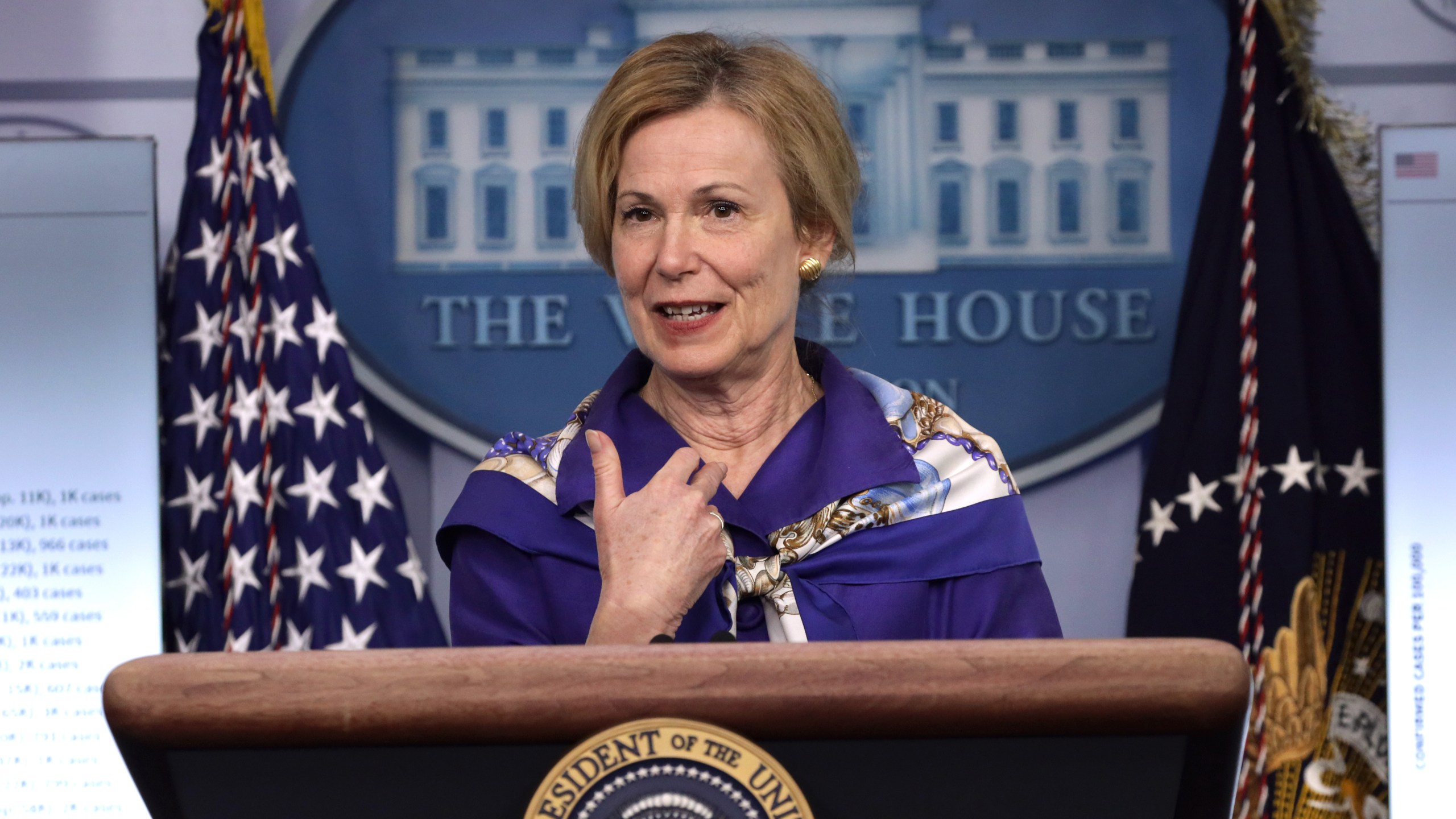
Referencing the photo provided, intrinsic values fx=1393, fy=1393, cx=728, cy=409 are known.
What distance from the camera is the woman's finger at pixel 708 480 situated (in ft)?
3.96

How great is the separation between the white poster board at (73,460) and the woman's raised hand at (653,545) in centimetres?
158

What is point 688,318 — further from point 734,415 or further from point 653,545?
point 653,545

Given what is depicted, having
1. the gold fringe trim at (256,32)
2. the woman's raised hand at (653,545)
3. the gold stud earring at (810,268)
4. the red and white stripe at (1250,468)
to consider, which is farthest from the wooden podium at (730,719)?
the gold fringe trim at (256,32)

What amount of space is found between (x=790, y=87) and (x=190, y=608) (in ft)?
5.39

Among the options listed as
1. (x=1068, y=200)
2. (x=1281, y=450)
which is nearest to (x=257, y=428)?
(x=1068, y=200)

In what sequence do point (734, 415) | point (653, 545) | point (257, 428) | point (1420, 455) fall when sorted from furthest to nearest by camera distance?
point (257, 428), point (1420, 455), point (734, 415), point (653, 545)

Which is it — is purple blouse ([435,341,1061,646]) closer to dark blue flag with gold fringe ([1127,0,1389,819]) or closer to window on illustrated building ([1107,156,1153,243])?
dark blue flag with gold fringe ([1127,0,1389,819])

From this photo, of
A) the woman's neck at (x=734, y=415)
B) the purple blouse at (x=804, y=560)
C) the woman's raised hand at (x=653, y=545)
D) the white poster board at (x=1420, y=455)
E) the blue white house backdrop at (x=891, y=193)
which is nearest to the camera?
the woman's raised hand at (x=653, y=545)

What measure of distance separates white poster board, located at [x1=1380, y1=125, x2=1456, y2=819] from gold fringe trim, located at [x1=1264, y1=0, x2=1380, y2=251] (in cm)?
9

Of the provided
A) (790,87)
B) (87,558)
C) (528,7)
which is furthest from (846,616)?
(528,7)

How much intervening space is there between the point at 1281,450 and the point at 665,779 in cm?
211

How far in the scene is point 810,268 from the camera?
5.03ft

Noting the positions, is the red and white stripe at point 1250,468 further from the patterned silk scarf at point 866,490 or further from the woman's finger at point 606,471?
the woman's finger at point 606,471

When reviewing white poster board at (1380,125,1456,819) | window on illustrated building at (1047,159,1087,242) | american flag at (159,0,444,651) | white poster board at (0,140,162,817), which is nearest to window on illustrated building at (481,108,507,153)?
american flag at (159,0,444,651)
